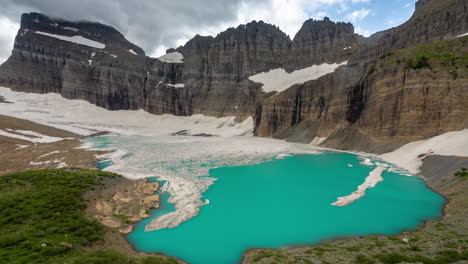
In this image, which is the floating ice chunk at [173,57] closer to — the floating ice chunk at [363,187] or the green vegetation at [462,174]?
the floating ice chunk at [363,187]

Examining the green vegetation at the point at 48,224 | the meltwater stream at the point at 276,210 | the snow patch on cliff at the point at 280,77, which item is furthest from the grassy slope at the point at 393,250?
the snow patch on cliff at the point at 280,77

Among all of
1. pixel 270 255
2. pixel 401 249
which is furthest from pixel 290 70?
pixel 270 255

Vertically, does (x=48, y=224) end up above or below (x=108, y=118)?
below

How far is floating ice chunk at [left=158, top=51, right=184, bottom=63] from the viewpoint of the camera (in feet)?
564

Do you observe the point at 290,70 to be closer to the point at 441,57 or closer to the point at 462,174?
the point at 441,57

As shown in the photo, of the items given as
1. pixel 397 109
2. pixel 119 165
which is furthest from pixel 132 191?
pixel 397 109

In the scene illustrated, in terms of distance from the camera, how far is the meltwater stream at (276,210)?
591 inches

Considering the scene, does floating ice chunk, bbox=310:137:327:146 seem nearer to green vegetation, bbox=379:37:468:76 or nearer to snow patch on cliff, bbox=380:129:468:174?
snow patch on cliff, bbox=380:129:468:174

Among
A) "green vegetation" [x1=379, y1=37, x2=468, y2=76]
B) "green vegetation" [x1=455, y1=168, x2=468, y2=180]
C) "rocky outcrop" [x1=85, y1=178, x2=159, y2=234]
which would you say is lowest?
"rocky outcrop" [x1=85, y1=178, x2=159, y2=234]

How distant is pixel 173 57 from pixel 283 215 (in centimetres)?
17481

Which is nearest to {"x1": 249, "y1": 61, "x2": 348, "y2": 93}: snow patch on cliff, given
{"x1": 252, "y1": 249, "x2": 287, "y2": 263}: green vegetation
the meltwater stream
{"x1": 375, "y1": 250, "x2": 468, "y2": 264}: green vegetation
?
the meltwater stream

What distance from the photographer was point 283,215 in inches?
761

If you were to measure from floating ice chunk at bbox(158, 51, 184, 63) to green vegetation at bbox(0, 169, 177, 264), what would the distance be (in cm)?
15950

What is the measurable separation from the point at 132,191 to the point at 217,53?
142818 millimetres
